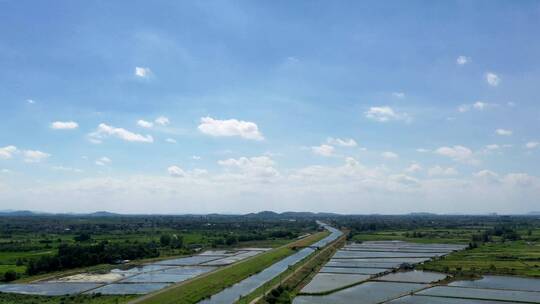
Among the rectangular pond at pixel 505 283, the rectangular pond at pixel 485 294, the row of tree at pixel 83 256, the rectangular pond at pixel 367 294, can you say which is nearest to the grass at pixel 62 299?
the rectangular pond at pixel 367 294

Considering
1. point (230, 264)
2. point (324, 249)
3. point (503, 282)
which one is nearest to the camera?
point (503, 282)

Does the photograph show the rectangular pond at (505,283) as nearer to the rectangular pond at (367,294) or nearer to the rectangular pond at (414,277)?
the rectangular pond at (414,277)

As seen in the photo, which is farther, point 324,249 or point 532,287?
point 324,249

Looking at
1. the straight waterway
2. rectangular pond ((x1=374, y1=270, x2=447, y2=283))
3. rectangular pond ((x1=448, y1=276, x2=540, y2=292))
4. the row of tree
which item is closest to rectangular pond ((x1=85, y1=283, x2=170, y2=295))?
the straight waterway

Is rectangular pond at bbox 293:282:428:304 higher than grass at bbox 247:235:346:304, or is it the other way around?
grass at bbox 247:235:346:304

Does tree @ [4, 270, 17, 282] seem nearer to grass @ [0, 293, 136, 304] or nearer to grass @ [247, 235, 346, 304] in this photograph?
grass @ [0, 293, 136, 304]

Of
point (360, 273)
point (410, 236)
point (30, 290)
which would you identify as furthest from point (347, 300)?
point (410, 236)

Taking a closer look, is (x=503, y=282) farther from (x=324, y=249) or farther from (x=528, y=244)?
(x=528, y=244)
